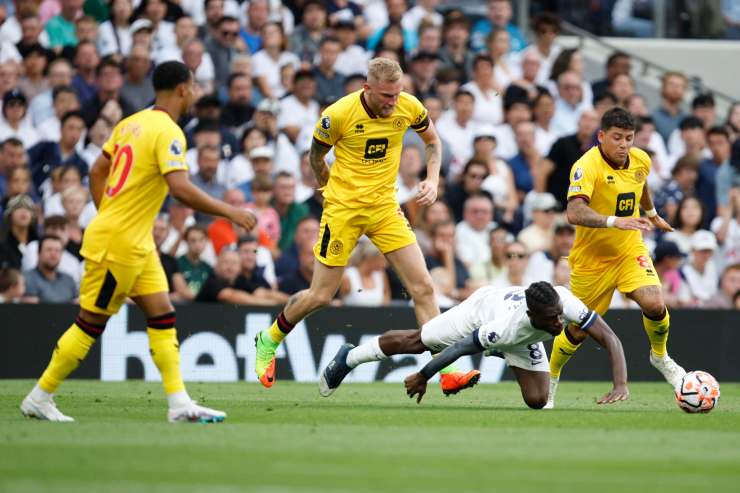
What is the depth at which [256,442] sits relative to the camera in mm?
8164

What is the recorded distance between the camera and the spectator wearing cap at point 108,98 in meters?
17.6

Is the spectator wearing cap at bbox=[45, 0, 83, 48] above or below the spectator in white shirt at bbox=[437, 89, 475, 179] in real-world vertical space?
above

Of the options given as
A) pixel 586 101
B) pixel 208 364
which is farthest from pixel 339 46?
pixel 208 364

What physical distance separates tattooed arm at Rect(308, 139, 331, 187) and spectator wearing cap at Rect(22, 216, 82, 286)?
4.93 m

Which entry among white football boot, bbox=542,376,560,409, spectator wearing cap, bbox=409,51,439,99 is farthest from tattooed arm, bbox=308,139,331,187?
spectator wearing cap, bbox=409,51,439,99

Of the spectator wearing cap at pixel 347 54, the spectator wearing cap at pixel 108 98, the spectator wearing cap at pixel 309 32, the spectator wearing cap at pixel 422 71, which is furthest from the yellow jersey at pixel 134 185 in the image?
the spectator wearing cap at pixel 309 32

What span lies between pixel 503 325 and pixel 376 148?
216cm

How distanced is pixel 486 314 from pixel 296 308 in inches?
76.5

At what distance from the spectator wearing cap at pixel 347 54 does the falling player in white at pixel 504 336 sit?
28.4ft

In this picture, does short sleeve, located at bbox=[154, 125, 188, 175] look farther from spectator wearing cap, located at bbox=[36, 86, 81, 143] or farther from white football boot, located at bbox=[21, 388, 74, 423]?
spectator wearing cap, located at bbox=[36, 86, 81, 143]

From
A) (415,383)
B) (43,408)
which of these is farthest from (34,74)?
(43,408)

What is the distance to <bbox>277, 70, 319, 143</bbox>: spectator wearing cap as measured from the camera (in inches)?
729

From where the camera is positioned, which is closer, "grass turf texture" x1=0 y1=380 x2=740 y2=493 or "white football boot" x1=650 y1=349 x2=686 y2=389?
"grass turf texture" x1=0 y1=380 x2=740 y2=493

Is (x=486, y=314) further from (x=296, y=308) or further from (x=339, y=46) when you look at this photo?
(x=339, y=46)
